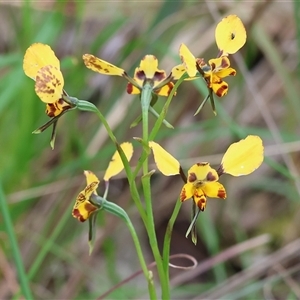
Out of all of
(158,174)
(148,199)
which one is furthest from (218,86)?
(158,174)

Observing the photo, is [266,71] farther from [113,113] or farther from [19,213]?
[19,213]

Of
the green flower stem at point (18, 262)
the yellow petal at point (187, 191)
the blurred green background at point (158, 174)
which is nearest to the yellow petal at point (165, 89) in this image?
the yellow petal at point (187, 191)

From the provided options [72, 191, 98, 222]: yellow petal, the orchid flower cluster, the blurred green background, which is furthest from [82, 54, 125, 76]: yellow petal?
the blurred green background

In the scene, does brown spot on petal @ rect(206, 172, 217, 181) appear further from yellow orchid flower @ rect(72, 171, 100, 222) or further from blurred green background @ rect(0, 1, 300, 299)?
blurred green background @ rect(0, 1, 300, 299)

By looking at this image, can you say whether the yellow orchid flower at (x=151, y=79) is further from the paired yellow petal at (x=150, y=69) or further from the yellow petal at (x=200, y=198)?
the yellow petal at (x=200, y=198)

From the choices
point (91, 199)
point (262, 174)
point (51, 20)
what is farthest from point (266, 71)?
point (91, 199)

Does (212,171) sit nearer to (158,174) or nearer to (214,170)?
(214,170)

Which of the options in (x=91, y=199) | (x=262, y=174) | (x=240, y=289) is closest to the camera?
(x=91, y=199)
